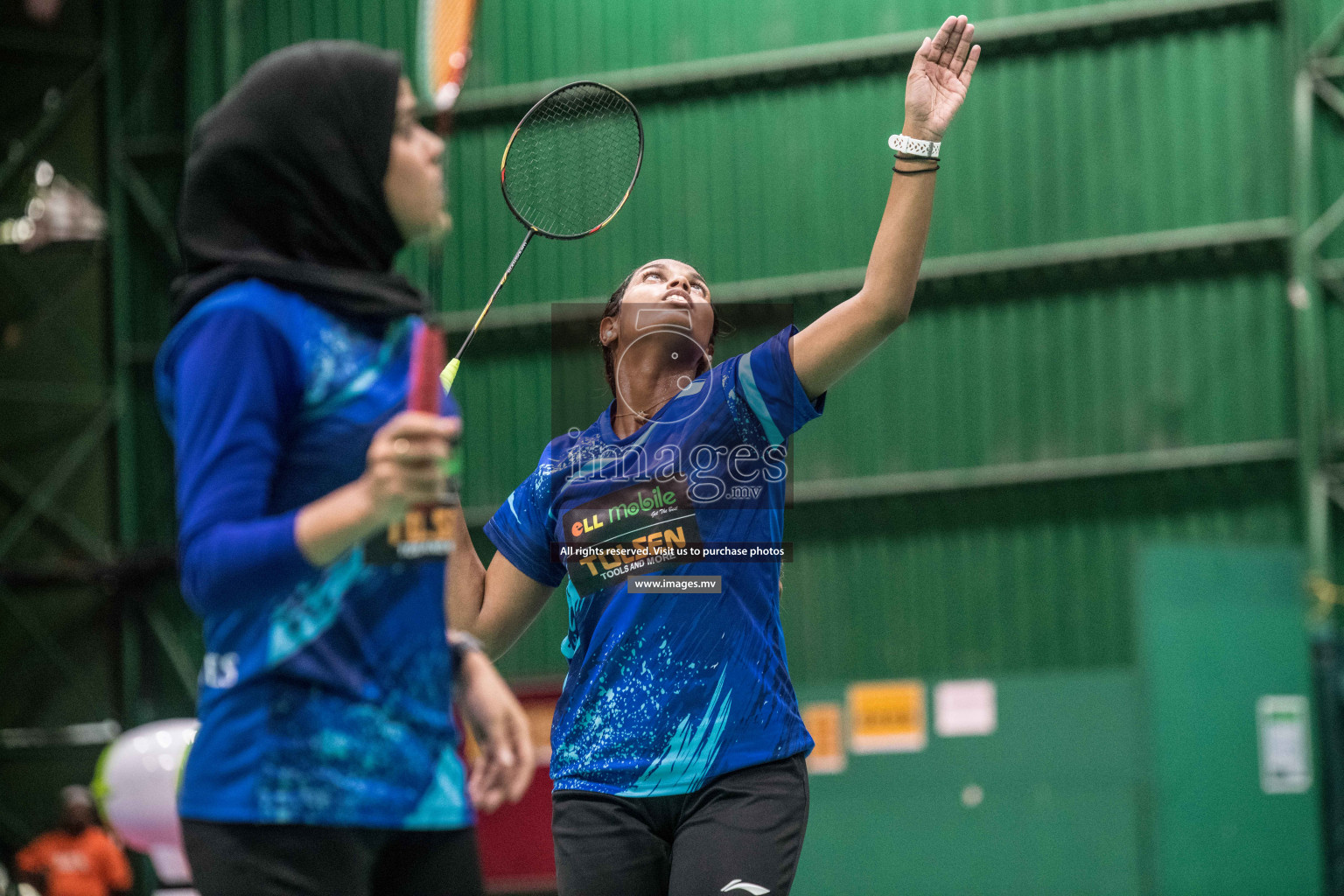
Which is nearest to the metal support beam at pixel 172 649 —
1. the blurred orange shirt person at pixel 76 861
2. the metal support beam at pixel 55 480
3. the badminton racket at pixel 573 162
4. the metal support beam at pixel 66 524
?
the metal support beam at pixel 66 524

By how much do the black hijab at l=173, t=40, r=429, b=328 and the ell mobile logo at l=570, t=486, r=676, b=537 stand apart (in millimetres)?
1140

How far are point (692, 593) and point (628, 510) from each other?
9.5 inches

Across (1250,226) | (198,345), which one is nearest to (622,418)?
(198,345)

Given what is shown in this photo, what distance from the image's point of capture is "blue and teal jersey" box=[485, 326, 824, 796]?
240 cm

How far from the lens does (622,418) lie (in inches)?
107

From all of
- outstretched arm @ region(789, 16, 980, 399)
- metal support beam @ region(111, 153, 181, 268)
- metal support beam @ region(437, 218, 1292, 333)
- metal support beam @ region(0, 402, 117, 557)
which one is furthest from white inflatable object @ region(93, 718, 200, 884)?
metal support beam @ region(111, 153, 181, 268)

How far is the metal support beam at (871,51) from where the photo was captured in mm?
9727

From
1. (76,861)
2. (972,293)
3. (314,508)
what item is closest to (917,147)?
(314,508)

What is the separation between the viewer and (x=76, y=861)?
9.46 m

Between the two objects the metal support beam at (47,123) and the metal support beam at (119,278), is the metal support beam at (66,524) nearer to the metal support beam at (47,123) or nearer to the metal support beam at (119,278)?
the metal support beam at (119,278)

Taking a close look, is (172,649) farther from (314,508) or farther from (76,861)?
(314,508)

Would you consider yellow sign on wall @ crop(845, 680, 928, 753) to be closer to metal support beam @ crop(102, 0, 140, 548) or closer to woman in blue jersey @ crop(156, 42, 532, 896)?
metal support beam @ crop(102, 0, 140, 548)

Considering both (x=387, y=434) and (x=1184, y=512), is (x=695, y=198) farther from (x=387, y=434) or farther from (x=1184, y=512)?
(x=387, y=434)

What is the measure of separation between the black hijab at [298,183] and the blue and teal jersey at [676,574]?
1076 millimetres
